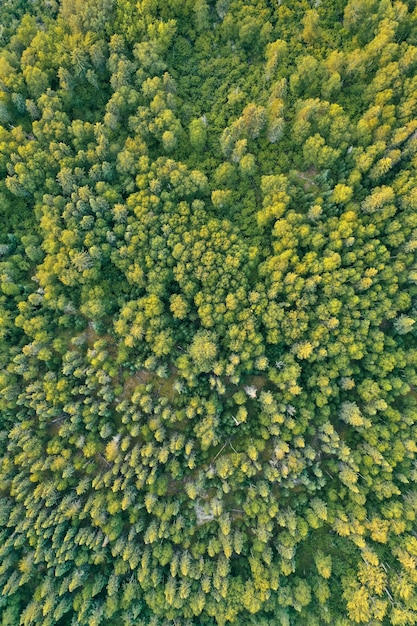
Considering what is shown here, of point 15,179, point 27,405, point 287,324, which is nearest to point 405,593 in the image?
point 287,324

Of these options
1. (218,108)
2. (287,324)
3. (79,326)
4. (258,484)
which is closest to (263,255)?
(287,324)

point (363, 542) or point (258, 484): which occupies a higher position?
point (258, 484)

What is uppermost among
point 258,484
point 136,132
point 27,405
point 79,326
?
point 136,132

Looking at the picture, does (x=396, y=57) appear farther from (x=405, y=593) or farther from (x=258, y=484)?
(x=405, y=593)

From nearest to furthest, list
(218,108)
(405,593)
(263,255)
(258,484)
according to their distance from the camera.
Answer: (405,593) → (258,484) → (263,255) → (218,108)

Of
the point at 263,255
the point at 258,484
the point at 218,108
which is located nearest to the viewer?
the point at 258,484

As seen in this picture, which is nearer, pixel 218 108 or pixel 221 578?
pixel 221 578
